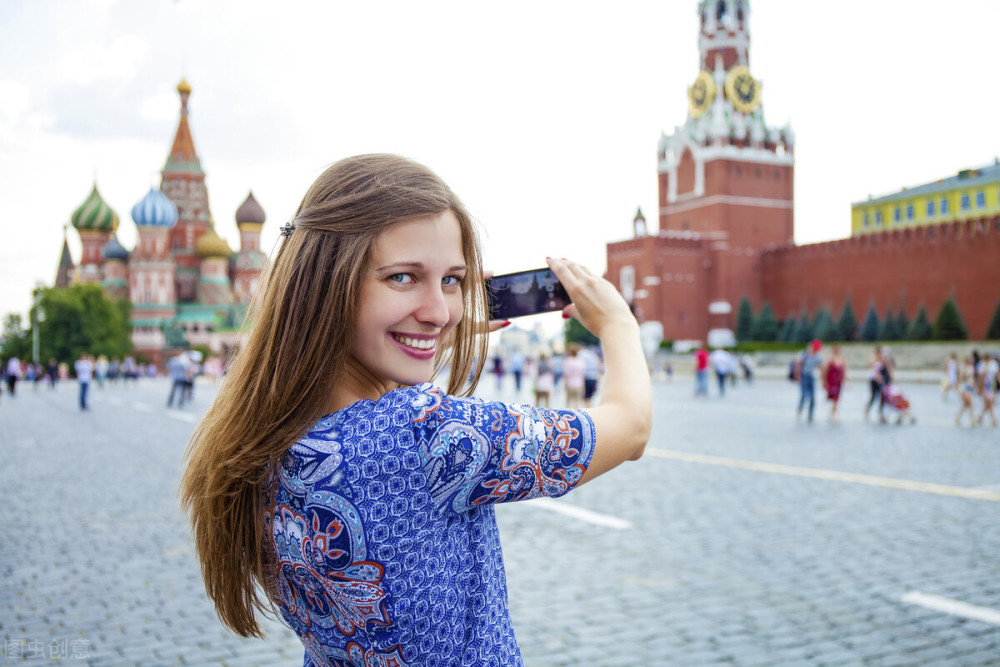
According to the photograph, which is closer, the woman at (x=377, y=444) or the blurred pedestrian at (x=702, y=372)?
the woman at (x=377, y=444)

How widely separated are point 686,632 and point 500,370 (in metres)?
20.7

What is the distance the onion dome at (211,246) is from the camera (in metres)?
58.2

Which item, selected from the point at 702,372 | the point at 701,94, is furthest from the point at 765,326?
the point at 702,372

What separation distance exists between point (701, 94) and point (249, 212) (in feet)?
99.4

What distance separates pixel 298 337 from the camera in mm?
1013

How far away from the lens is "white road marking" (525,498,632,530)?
5684 millimetres

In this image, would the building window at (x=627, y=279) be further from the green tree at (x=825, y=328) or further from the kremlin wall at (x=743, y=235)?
the green tree at (x=825, y=328)

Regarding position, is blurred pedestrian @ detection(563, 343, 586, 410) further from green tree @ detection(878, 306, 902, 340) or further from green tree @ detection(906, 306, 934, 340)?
green tree @ detection(878, 306, 902, 340)

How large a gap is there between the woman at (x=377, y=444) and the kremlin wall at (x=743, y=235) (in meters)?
40.8

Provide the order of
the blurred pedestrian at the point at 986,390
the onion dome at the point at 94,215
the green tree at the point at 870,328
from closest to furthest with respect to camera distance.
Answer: the blurred pedestrian at the point at 986,390 < the green tree at the point at 870,328 < the onion dome at the point at 94,215

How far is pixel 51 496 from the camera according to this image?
714 centimetres

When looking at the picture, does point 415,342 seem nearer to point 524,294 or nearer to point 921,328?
point 524,294

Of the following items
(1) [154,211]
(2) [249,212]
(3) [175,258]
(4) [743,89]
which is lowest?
(3) [175,258]

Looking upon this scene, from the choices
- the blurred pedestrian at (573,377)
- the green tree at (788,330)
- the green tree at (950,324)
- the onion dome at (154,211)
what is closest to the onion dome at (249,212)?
the onion dome at (154,211)
